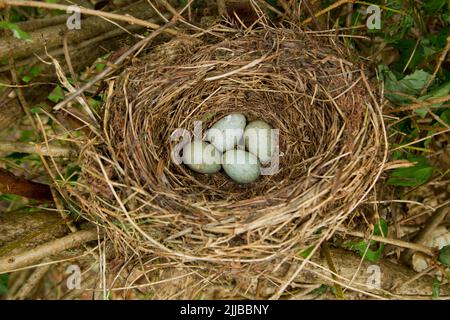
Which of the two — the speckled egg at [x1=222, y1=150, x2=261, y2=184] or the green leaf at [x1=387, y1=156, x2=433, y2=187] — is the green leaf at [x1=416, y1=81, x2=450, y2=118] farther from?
the speckled egg at [x1=222, y1=150, x2=261, y2=184]

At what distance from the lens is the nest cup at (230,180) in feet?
4.98

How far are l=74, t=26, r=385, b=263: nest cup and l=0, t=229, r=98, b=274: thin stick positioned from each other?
0.21 ft

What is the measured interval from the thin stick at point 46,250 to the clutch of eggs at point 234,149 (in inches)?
19.4

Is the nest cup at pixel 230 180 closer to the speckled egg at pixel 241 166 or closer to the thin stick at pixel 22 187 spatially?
the speckled egg at pixel 241 166

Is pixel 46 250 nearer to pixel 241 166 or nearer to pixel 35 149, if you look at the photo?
pixel 35 149

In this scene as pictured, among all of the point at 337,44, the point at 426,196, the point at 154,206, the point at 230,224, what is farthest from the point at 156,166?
the point at 426,196

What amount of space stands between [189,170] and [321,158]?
56 centimetres

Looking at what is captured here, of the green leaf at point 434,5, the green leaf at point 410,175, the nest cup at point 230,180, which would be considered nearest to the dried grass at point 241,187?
the nest cup at point 230,180

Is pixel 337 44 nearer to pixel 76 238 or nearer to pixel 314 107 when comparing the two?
pixel 314 107

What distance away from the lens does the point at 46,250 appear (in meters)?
1.50

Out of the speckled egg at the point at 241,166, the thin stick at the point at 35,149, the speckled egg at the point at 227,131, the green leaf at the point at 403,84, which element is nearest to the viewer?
the thin stick at the point at 35,149

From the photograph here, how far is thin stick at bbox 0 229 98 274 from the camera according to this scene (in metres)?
1.44

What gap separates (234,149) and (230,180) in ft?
0.39

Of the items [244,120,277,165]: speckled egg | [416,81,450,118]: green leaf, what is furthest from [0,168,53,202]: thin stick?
[416,81,450,118]: green leaf
